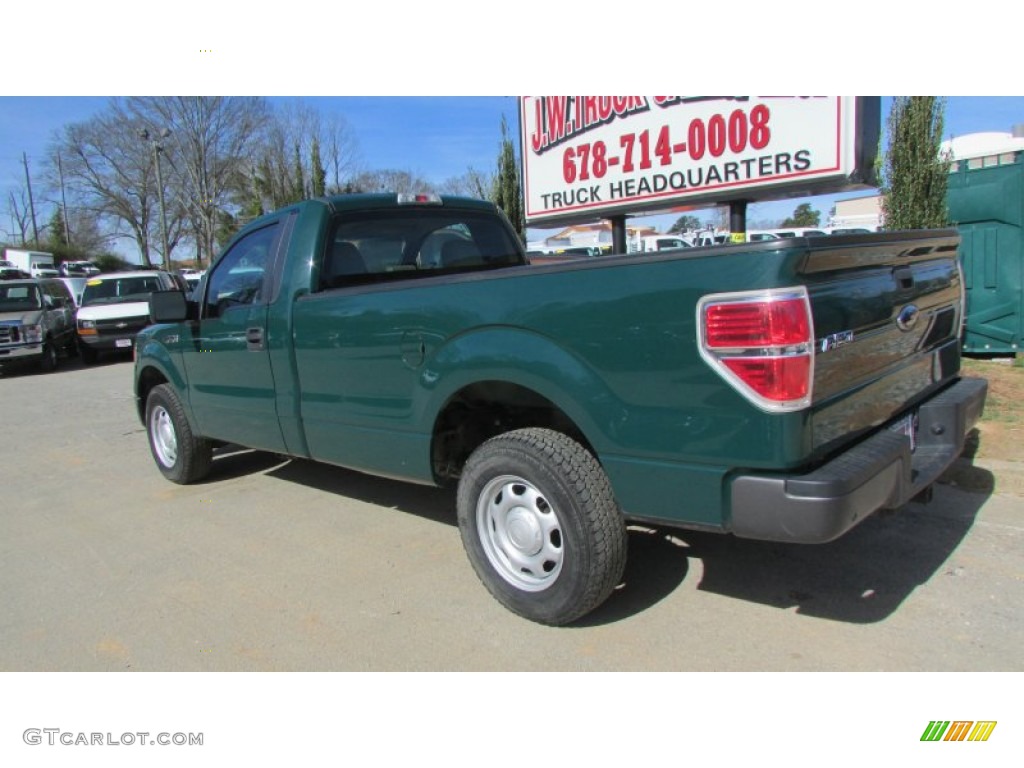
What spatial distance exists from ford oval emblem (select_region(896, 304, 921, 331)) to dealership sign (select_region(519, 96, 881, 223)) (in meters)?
3.45

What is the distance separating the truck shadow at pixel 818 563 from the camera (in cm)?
329

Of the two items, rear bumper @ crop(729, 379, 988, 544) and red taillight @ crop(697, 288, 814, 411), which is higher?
red taillight @ crop(697, 288, 814, 411)

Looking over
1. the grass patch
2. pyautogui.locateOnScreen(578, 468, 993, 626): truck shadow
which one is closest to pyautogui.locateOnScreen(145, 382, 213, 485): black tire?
pyautogui.locateOnScreen(578, 468, 993, 626): truck shadow

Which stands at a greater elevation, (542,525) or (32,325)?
(32,325)

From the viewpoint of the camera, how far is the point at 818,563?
3.65 meters

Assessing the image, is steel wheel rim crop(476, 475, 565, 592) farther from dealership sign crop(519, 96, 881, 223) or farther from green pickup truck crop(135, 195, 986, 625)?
dealership sign crop(519, 96, 881, 223)

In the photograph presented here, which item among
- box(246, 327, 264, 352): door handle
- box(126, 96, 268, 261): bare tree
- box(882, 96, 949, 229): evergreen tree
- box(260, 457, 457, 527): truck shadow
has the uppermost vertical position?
box(126, 96, 268, 261): bare tree

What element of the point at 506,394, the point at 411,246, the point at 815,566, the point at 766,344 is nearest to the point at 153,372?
the point at 411,246

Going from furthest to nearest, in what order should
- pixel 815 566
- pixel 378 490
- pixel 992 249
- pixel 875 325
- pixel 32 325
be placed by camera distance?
pixel 32 325, pixel 992 249, pixel 378 490, pixel 815 566, pixel 875 325

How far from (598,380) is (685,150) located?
530 centimetres

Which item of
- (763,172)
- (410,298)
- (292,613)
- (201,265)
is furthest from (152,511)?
(201,265)

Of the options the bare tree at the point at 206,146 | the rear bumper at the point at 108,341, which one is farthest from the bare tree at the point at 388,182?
the rear bumper at the point at 108,341

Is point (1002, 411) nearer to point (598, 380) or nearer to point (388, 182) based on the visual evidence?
point (598, 380)

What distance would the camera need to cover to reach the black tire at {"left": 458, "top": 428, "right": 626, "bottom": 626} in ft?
9.53
